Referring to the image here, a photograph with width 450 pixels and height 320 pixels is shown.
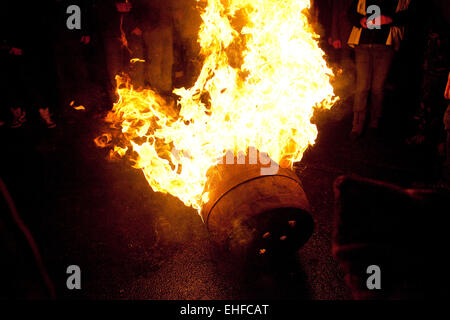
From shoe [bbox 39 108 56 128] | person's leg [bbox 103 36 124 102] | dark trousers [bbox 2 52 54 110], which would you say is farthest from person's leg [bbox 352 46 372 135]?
dark trousers [bbox 2 52 54 110]

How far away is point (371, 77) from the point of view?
641cm

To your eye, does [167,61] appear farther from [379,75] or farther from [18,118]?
[379,75]

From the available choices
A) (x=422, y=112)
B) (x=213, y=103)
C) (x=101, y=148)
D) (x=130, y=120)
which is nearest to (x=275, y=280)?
(x=213, y=103)

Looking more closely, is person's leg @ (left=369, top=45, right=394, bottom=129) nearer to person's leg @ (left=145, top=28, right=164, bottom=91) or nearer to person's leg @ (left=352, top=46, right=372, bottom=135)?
person's leg @ (left=352, top=46, right=372, bottom=135)

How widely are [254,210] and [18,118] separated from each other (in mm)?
5689

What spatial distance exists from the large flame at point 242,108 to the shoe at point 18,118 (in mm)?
2140

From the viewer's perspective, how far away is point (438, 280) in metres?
1.71

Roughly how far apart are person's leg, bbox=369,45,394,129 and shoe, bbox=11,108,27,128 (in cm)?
714

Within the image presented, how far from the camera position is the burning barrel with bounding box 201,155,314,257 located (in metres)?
3.21

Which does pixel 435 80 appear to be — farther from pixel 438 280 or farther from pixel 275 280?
pixel 438 280

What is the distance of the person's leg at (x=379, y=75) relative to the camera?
239 inches

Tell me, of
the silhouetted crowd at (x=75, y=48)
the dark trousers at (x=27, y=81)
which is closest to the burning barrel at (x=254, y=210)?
the silhouetted crowd at (x=75, y=48)

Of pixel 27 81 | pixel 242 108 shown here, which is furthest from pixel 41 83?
pixel 242 108
